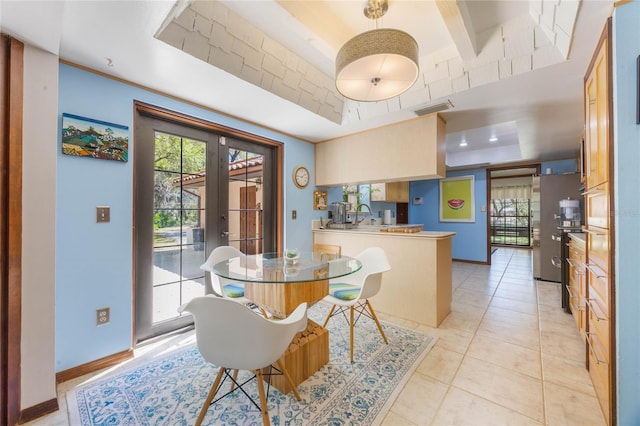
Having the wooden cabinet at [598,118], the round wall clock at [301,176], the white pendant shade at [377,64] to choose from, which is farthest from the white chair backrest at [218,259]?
the wooden cabinet at [598,118]

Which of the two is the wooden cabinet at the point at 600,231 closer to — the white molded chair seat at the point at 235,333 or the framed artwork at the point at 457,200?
the white molded chair seat at the point at 235,333

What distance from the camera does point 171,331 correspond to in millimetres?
2441

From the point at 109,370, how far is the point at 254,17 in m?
2.78

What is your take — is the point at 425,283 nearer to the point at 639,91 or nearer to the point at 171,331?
the point at 639,91

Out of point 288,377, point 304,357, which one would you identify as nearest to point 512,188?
point 304,357

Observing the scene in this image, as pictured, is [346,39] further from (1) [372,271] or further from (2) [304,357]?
(2) [304,357]

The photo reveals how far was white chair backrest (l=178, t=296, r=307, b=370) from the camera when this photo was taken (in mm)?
1109

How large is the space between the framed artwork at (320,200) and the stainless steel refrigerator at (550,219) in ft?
12.2

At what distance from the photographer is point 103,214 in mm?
1923

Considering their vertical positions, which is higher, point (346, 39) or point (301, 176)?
point (346, 39)

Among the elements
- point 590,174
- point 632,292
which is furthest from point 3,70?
point 590,174

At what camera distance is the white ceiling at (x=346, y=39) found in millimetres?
1405

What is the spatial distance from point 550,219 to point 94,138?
6.05 m

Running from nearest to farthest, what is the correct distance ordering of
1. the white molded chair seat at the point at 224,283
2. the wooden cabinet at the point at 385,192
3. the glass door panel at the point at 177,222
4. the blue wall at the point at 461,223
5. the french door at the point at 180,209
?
the white molded chair seat at the point at 224,283
the french door at the point at 180,209
the glass door panel at the point at 177,222
the wooden cabinet at the point at 385,192
the blue wall at the point at 461,223
